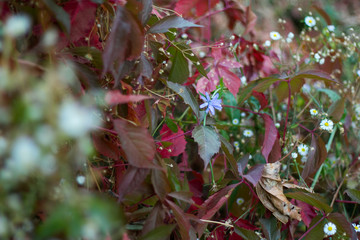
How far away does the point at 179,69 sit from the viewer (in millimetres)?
716

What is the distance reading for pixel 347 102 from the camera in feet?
4.03

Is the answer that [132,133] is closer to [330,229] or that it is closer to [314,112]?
[330,229]

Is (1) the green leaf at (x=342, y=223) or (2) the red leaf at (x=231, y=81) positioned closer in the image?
(1) the green leaf at (x=342, y=223)

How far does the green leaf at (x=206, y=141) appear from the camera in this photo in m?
0.66

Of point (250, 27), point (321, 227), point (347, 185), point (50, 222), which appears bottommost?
point (347, 185)

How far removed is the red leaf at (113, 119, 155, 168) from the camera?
1.68 ft

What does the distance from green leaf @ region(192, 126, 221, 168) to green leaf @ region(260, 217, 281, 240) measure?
8.9 inches

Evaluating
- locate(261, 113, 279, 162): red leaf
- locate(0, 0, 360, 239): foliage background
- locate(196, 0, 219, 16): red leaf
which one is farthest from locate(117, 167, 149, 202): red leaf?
locate(196, 0, 219, 16): red leaf

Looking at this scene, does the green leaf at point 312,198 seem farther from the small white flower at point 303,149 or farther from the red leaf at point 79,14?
the red leaf at point 79,14

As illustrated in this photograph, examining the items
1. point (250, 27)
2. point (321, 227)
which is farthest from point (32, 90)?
point (250, 27)

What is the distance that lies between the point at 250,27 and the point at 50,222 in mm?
1031

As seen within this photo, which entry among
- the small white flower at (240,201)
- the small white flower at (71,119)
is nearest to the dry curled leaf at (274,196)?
the small white flower at (240,201)

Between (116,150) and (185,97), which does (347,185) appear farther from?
(116,150)

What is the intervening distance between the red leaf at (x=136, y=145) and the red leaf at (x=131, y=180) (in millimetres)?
41
